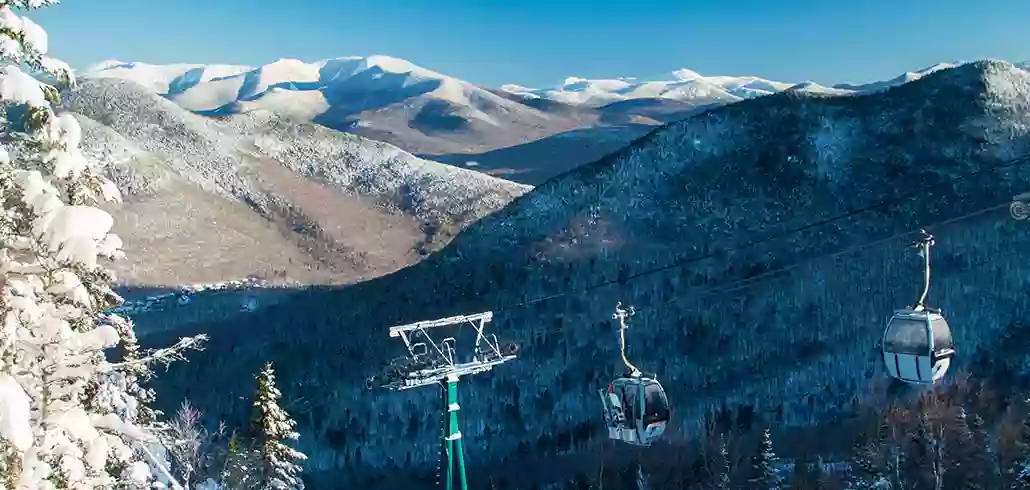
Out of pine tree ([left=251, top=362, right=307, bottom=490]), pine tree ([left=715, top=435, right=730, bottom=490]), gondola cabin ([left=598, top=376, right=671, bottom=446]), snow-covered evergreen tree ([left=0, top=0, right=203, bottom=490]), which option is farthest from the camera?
pine tree ([left=715, top=435, right=730, bottom=490])

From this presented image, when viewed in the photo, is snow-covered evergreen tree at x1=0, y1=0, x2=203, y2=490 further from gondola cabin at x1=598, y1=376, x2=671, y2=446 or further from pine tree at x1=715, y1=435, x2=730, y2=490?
pine tree at x1=715, y1=435, x2=730, y2=490

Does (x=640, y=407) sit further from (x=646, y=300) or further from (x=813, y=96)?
(x=813, y=96)

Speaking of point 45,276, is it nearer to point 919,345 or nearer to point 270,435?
point 919,345

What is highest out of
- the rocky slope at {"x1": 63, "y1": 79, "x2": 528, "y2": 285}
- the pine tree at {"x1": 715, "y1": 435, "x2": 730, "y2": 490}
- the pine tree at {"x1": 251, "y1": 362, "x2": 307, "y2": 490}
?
the rocky slope at {"x1": 63, "y1": 79, "x2": 528, "y2": 285}

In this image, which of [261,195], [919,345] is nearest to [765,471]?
[919,345]

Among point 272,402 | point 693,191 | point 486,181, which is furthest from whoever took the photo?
point 486,181

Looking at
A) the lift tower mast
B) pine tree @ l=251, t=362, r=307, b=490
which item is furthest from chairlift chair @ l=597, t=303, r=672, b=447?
pine tree @ l=251, t=362, r=307, b=490

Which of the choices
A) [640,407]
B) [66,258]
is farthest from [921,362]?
[66,258]
